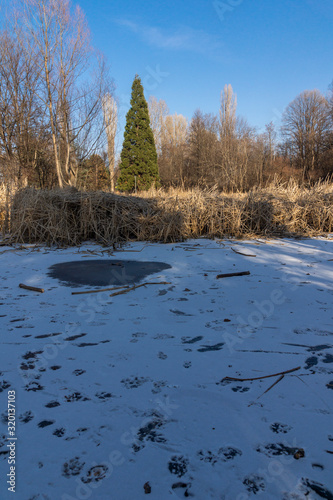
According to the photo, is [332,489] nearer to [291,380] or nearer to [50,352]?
[291,380]

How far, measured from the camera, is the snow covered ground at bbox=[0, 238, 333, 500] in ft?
2.48

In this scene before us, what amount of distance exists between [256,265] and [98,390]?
2553 mm

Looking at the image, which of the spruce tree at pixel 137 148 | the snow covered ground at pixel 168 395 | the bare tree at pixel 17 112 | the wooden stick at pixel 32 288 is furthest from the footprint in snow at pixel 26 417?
the spruce tree at pixel 137 148

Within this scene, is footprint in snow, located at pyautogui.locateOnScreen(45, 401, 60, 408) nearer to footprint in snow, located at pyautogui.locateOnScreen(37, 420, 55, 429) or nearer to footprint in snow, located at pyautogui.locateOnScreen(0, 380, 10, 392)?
footprint in snow, located at pyautogui.locateOnScreen(37, 420, 55, 429)

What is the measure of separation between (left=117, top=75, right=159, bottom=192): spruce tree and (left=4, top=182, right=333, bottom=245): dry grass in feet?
49.3

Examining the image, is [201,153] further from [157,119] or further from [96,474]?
[96,474]

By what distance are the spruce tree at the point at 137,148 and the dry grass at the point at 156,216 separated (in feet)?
49.3

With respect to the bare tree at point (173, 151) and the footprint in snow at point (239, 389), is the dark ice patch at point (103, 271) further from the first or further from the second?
the bare tree at point (173, 151)

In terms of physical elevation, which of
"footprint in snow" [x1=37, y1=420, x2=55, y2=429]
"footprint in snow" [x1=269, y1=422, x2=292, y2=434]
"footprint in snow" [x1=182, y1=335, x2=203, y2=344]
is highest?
"footprint in snow" [x1=182, y1=335, x2=203, y2=344]

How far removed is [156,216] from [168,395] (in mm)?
4556

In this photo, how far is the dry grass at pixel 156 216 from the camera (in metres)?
5.29

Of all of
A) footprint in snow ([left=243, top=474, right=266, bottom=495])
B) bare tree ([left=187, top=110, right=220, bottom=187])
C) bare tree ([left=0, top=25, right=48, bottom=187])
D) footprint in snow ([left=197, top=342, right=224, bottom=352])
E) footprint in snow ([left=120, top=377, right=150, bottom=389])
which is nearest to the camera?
footprint in snow ([left=243, top=474, right=266, bottom=495])

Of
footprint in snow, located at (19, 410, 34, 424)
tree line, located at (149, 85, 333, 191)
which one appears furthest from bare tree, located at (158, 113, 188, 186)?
footprint in snow, located at (19, 410, 34, 424)

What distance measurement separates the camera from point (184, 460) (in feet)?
2.65
